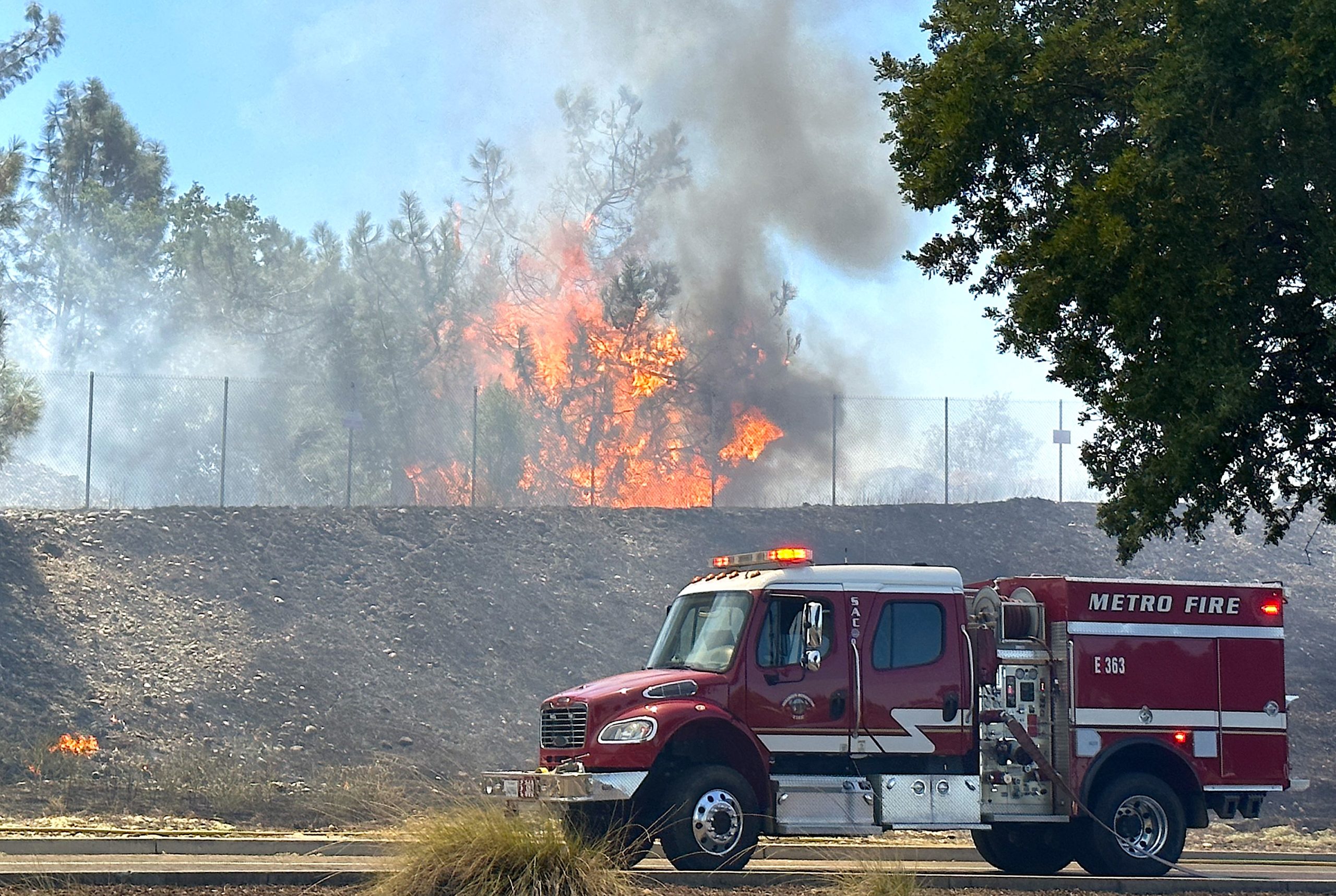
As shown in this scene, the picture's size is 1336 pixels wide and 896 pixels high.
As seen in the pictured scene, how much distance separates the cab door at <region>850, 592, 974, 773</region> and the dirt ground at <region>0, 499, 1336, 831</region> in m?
7.62

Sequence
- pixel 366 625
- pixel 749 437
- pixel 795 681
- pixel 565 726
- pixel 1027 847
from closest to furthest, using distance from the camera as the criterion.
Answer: pixel 565 726, pixel 795 681, pixel 1027 847, pixel 366 625, pixel 749 437

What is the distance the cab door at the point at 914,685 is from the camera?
14453 millimetres

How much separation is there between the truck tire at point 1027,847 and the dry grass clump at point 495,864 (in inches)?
262

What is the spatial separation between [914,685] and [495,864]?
560 centimetres

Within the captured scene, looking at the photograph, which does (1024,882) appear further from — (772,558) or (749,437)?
(749,437)

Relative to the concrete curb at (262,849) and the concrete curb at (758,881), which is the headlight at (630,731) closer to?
the concrete curb at (758,881)

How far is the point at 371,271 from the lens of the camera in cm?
5084

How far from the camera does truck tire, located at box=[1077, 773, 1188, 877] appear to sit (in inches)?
599

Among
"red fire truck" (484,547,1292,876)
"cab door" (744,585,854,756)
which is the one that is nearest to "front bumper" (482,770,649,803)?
"red fire truck" (484,547,1292,876)

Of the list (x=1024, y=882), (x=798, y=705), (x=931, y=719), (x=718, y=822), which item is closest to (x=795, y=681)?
(x=798, y=705)

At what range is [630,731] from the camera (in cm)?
1366

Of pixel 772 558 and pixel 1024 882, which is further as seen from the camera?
pixel 772 558

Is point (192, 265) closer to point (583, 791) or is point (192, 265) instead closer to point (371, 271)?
point (371, 271)

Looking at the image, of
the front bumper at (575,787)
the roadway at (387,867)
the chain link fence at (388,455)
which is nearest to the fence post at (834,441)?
the chain link fence at (388,455)
